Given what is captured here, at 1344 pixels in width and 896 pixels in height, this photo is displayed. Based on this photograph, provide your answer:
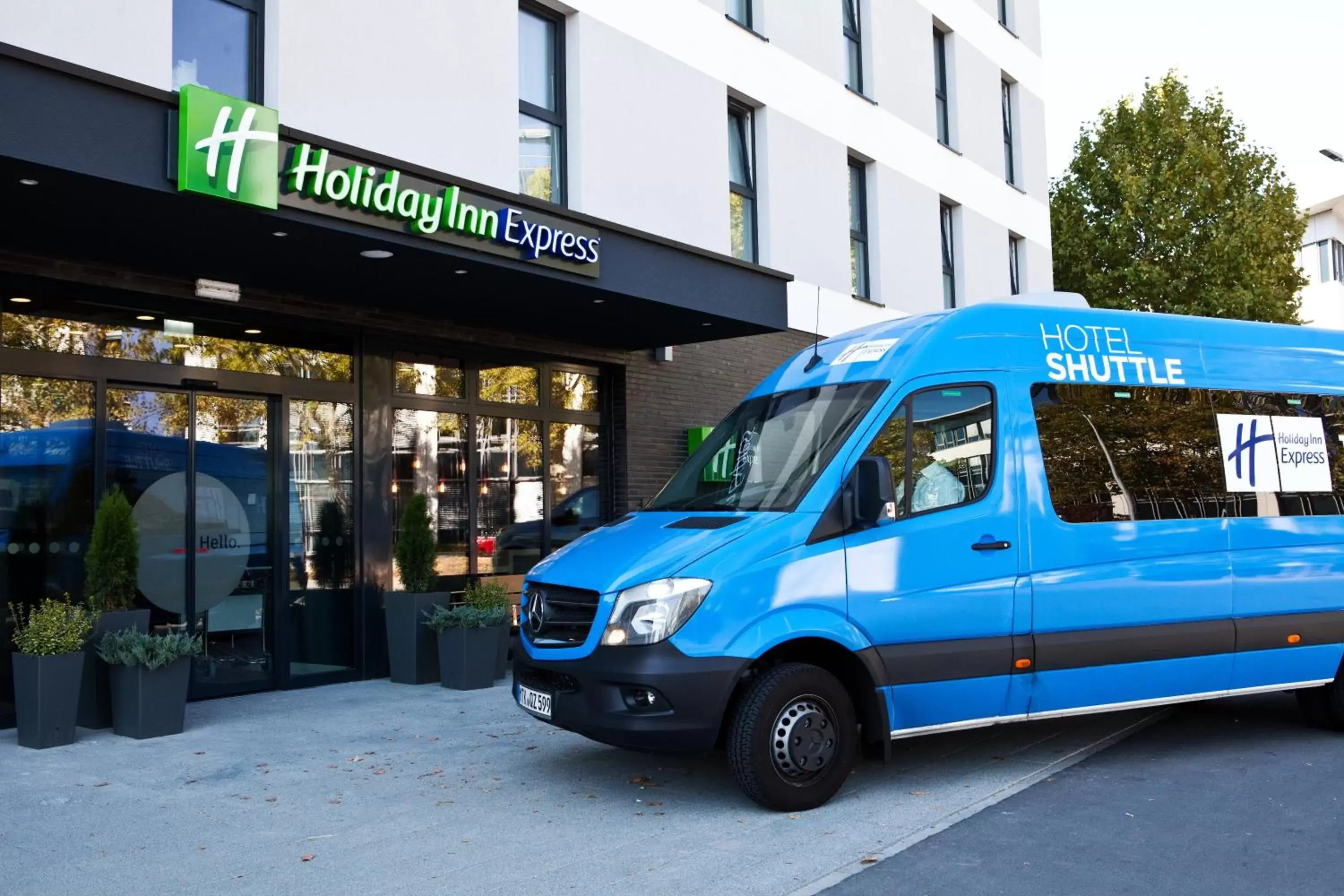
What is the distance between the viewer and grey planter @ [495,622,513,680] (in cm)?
1048

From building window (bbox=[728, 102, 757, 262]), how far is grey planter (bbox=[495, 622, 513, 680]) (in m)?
5.96

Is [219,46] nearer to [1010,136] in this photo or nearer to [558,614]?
[558,614]

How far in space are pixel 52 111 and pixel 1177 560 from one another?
22.5 ft

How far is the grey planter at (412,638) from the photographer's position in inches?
411

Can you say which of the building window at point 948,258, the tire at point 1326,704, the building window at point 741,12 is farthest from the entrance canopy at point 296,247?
the building window at point 948,258

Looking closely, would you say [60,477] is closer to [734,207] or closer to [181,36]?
[181,36]

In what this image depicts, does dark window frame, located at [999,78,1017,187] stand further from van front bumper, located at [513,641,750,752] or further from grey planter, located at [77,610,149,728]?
van front bumper, located at [513,641,750,752]

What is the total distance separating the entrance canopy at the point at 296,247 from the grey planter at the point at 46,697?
2.75 metres

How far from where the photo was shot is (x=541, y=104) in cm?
1213

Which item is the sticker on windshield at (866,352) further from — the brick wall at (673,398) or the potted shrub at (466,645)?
the brick wall at (673,398)

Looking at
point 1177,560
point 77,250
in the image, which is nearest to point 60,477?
point 77,250

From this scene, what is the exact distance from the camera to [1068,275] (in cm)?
2791

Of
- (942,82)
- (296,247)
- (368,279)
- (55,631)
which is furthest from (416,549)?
(942,82)

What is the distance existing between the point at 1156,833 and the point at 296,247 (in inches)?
250
